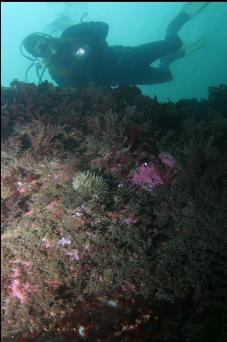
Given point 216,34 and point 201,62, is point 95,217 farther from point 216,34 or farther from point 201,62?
point 201,62

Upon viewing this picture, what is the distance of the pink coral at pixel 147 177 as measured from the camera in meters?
4.97

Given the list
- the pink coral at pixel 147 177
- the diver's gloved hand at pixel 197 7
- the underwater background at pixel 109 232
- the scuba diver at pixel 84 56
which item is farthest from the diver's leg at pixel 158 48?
the pink coral at pixel 147 177

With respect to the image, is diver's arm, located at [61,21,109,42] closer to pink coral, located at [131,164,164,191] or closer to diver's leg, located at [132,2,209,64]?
diver's leg, located at [132,2,209,64]

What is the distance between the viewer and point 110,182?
4.89 metres

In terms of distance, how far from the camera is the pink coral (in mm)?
4973

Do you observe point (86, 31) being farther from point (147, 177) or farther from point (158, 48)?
point (147, 177)

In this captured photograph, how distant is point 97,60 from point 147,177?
7.62 m

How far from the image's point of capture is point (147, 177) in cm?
505

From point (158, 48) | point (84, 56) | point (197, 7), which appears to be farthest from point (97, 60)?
point (197, 7)

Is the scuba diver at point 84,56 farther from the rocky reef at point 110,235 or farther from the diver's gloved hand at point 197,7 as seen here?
the rocky reef at point 110,235

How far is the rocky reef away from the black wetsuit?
6.16 meters

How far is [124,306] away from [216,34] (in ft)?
199

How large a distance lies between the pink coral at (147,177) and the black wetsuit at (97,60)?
6704mm

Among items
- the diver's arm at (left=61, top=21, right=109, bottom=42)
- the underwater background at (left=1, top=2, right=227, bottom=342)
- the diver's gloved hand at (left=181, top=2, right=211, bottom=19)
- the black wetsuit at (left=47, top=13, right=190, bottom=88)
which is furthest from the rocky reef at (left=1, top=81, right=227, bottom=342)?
the diver's gloved hand at (left=181, top=2, right=211, bottom=19)
